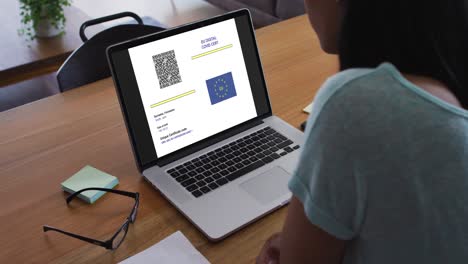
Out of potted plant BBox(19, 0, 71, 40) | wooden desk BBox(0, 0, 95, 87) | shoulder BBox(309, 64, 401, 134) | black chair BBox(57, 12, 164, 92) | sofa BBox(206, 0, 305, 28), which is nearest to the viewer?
shoulder BBox(309, 64, 401, 134)

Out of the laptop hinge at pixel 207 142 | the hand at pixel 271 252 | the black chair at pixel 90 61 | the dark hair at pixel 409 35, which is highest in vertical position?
the dark hair at pixel 409 35

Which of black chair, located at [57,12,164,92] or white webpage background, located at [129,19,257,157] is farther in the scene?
black chair, located at [57,12,164,92]

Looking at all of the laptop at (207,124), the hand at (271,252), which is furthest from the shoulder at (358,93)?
the laptop at (207,124)

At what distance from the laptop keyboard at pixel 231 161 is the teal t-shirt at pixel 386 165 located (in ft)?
1.40

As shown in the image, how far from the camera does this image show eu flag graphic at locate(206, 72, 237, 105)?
112cm

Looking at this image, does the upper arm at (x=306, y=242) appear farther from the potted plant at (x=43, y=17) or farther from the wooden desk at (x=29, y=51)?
the potted plant at (x=43, y=17)

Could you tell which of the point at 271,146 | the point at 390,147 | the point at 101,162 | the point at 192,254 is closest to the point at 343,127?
the point at 390,147

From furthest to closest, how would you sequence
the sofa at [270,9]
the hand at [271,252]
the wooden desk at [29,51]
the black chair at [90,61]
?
the sofa at [270,9], the wooden desk at [29,51], the black chair at [90,61], the hand at [271,252]

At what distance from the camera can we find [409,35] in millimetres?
569

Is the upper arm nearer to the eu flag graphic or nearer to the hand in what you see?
the hand

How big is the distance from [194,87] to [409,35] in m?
0.60

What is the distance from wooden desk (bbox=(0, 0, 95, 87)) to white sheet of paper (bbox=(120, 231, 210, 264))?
1.36 meters

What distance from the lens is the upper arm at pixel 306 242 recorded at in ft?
2.06

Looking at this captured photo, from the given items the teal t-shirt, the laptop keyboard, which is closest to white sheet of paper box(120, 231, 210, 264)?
the laptop keyboard
